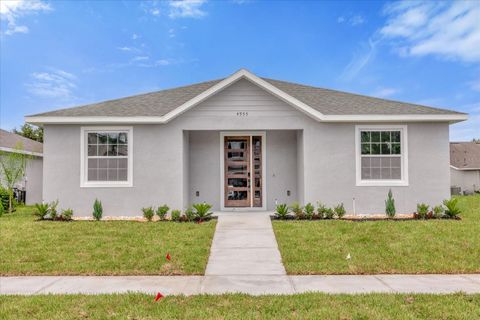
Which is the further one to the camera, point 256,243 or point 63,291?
point 256,243

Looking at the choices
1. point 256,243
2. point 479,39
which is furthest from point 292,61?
point 256,243

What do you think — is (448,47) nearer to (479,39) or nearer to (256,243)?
(479,39)

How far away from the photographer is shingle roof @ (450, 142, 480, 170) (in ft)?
105

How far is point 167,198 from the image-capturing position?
11570mm

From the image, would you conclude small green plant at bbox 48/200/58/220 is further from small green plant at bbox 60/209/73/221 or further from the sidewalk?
the sidewalk

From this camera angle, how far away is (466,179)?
32.3 metres

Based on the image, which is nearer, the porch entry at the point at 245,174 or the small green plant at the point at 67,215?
the small green plant at the point at 67,215

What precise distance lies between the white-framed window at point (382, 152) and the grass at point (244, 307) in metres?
7.09

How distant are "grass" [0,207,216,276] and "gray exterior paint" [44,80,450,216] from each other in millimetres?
1562

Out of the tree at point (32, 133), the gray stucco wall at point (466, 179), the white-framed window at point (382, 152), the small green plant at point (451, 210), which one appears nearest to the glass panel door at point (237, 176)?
the white-framed window at point (382, 152)

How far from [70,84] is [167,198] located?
2171 centimetres

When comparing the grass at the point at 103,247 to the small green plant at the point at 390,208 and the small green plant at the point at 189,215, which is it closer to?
the small green plant at the point at 189,215

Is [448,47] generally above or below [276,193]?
above

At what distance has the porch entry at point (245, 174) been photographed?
41.7 feet
